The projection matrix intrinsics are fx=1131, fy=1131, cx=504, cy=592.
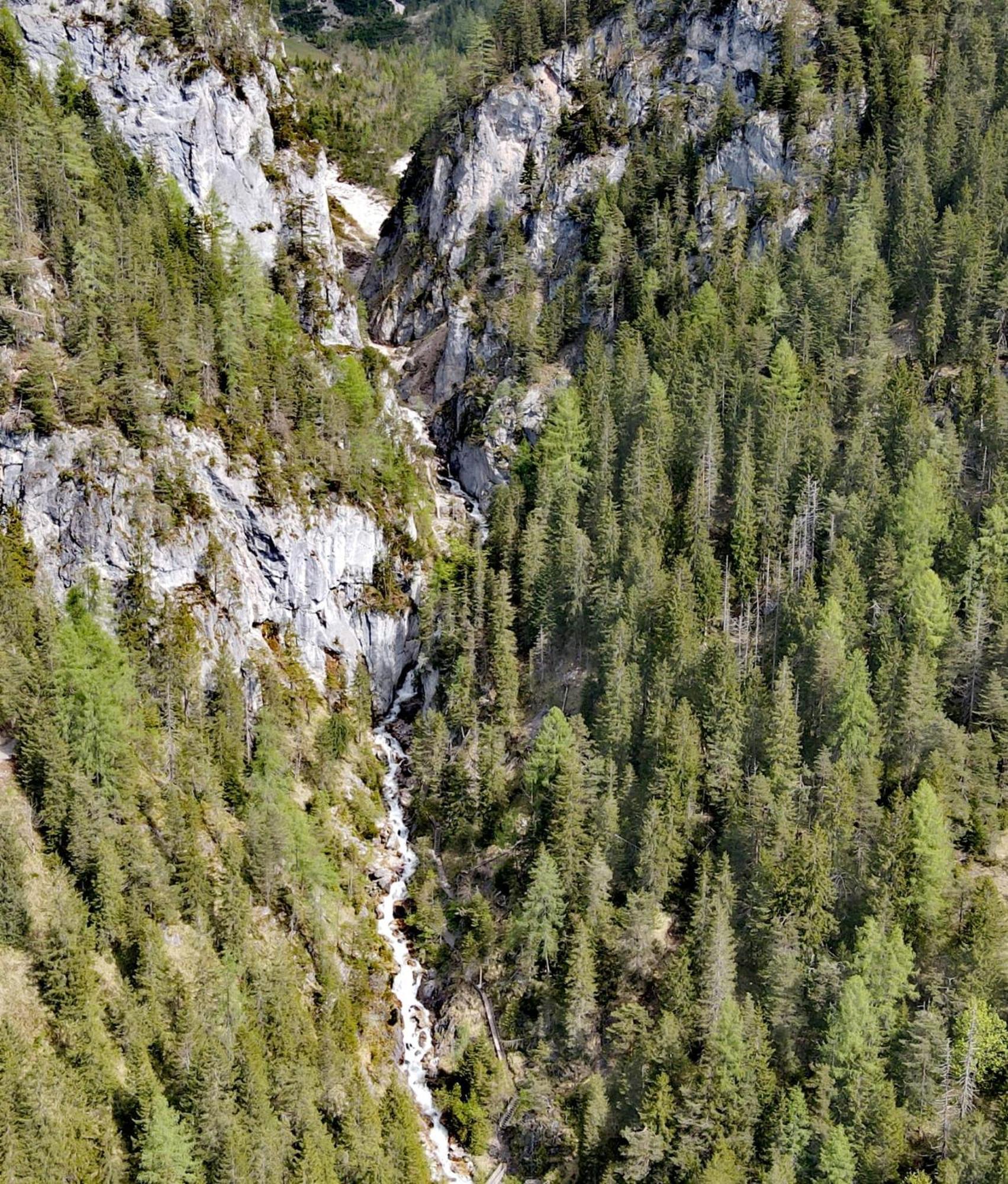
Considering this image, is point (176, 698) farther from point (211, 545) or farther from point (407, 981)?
point (407, 981)

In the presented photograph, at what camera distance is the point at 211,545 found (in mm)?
104312

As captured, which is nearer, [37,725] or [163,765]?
[37,725]

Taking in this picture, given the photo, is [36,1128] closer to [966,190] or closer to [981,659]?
[981,659]

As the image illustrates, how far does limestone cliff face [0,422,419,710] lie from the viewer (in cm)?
9538

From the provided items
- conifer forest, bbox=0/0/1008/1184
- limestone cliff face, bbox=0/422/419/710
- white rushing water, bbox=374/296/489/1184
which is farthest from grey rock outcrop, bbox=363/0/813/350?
limestone cliff face, bbox=0/422/419/710

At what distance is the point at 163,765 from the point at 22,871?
16.2 m

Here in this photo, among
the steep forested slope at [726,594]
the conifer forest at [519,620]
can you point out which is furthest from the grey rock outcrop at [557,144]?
the conifer forest at [519,620]

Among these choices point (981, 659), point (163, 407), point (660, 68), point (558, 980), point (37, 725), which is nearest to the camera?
point (37, 725)

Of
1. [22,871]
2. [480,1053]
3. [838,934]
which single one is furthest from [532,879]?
[22,871]

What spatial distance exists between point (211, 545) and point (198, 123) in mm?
59543

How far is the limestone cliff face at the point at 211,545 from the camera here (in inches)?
3755

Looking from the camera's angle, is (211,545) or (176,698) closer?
(176,698)

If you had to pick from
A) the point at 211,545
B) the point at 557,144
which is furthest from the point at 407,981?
the point at 557,144

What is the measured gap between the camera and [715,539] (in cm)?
11150
